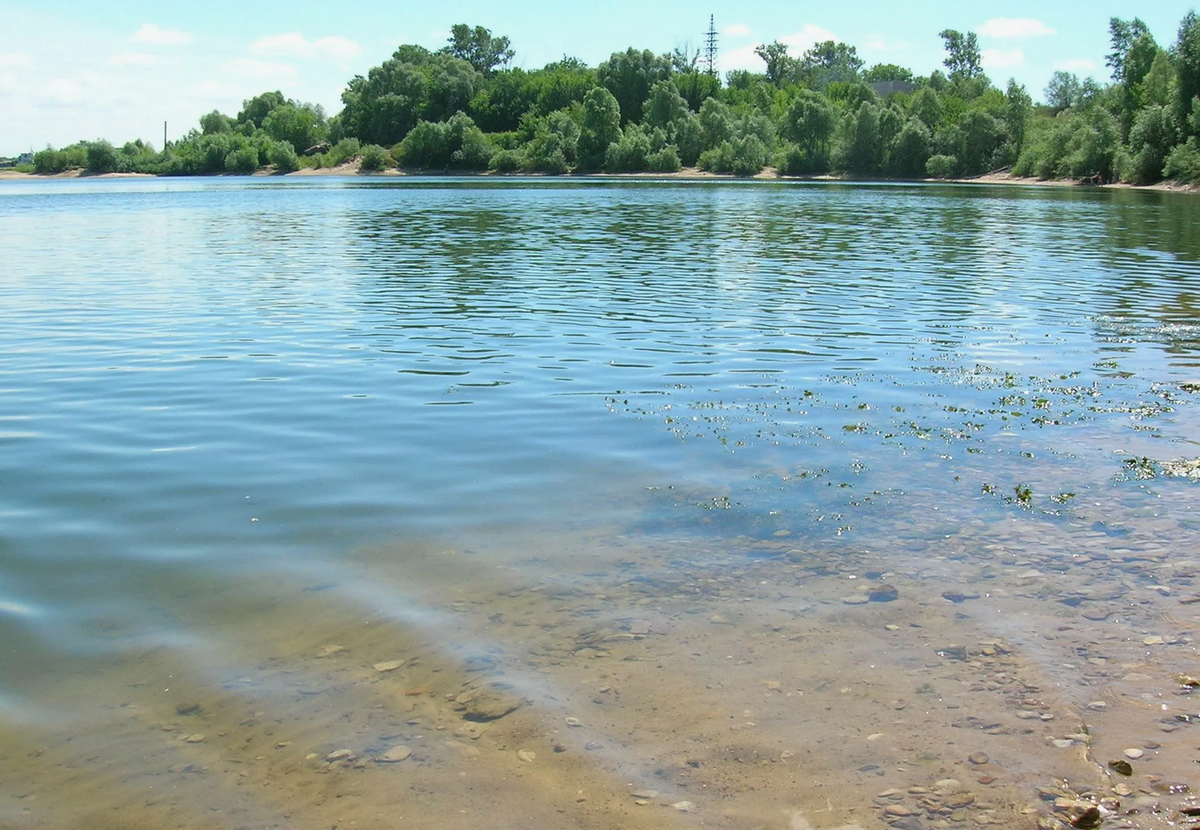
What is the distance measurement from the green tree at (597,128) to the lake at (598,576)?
144 m

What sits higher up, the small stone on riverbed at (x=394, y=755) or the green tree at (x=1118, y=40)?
the green tree at (x=1118, y=40)

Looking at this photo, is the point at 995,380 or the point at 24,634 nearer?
the point at 24,634

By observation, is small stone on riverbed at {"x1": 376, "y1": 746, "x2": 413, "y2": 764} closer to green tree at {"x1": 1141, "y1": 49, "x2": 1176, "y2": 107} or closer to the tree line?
the tree line

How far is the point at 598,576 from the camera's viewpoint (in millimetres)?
7570

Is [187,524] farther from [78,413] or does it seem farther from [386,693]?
[78,413]

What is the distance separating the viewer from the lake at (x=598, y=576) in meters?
5.12

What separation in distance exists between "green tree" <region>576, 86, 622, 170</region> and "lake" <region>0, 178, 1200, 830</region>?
144 m

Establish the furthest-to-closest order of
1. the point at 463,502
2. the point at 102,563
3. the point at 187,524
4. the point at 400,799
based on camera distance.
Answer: the point at 463,502, the point at 187,524, the point at 102,563, the point at 400,799

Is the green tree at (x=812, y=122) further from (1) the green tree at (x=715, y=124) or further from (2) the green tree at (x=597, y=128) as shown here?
(2) the green tree at (x=597, y=128)

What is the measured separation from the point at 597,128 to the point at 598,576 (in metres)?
155

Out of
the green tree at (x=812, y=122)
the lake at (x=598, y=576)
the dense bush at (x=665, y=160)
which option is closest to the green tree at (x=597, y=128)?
the dense bush at (x=665, y=160)

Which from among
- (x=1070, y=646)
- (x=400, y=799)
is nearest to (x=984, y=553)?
(x=1070, y=646)

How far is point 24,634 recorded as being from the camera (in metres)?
6.61

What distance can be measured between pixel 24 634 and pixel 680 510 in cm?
507
